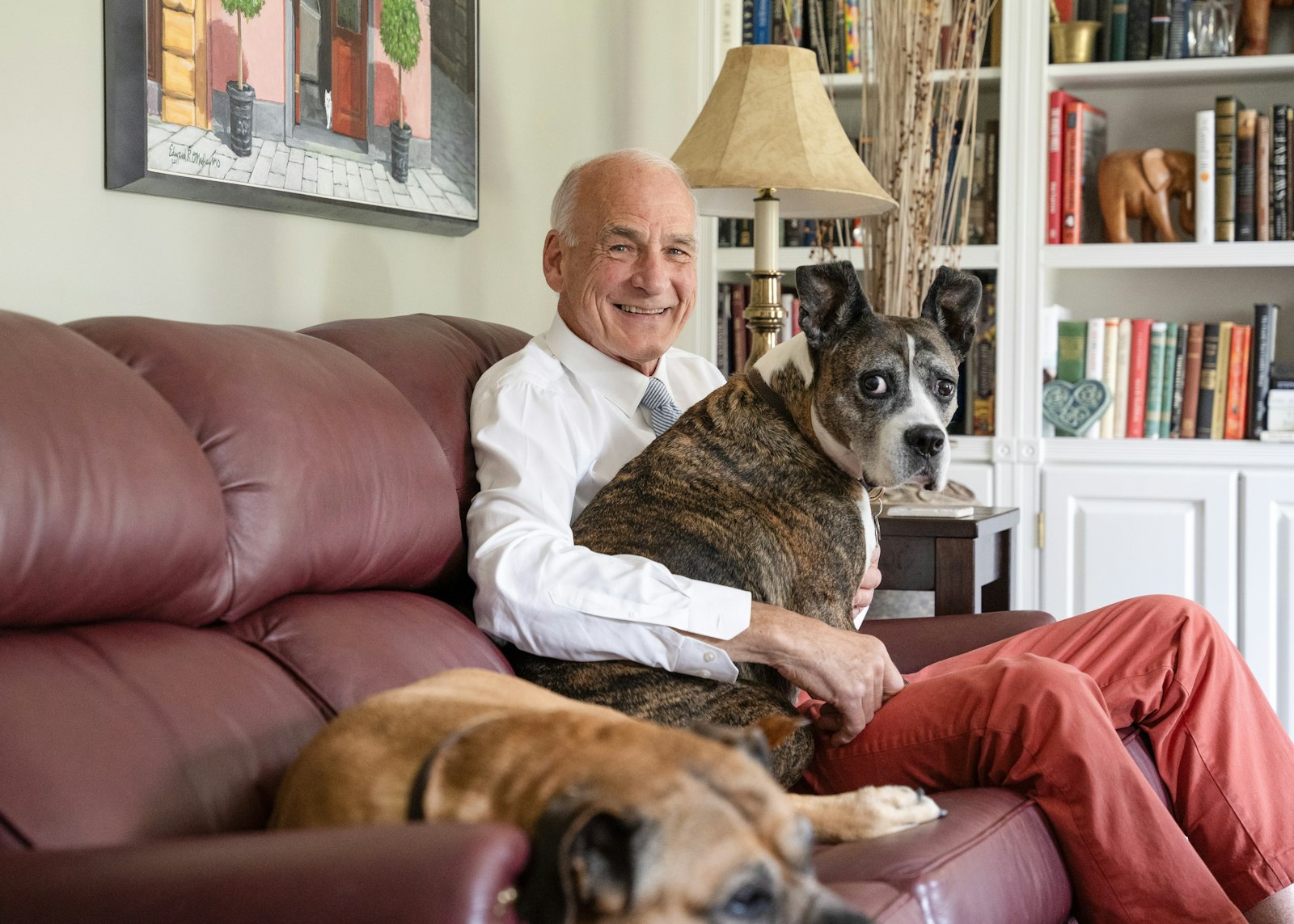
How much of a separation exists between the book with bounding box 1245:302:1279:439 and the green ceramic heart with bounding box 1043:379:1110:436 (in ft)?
1.21

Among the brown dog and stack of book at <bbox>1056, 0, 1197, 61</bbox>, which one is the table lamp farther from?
the brown dog

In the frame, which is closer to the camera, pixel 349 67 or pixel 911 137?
pixel 349 67

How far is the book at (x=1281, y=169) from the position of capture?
3359mm

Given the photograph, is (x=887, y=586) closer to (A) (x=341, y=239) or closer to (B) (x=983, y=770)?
(B) (x=983, y=770)


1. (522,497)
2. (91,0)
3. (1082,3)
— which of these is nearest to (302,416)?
(522,497)

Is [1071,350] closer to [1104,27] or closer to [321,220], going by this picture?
[1104,27]

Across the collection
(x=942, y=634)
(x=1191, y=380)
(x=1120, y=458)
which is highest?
(x=1191, y=380)

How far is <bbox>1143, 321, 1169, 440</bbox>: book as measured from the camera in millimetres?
3494

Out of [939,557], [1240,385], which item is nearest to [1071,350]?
[1240,385]

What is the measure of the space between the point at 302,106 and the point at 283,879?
156 centimetres

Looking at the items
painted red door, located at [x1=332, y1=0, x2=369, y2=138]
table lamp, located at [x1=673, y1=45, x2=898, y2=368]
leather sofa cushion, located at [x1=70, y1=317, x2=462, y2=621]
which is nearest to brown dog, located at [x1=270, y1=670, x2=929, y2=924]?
leather sofa cushion, located at [x1=70, y1=317, x2=462, y2=621]

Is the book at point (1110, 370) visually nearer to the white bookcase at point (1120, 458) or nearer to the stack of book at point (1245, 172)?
the white bookcase at point (1120, 458)

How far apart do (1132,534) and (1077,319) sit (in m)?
0.72

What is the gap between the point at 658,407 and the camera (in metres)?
2.10
